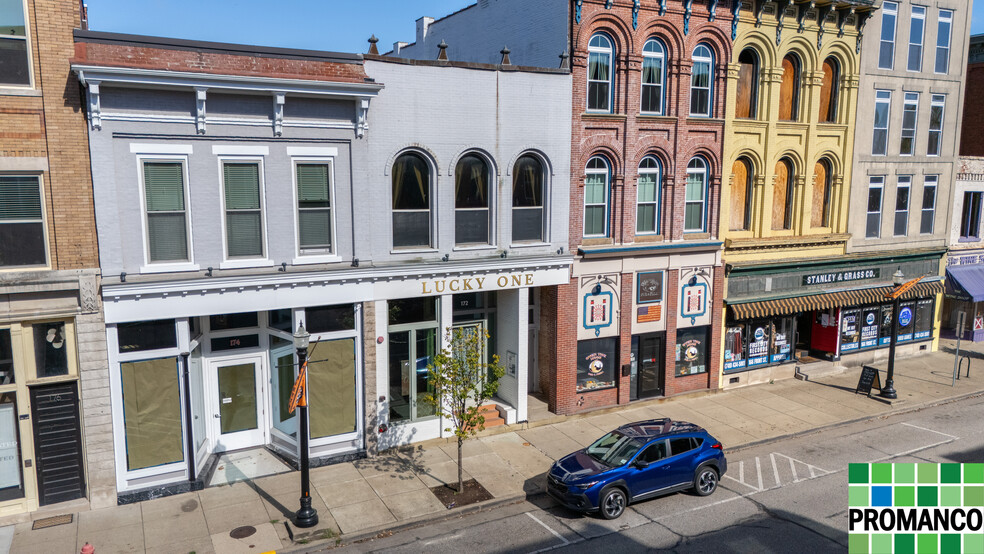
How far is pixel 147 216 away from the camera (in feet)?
50.3

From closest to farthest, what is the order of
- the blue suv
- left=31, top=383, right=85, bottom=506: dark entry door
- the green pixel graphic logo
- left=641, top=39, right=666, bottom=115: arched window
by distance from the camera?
the green pixel graphic logo, left=31, top=383, right=85, bottom=506: dark entry door, the blue suv, left=641, top=39, right=666, bottom=115: arched window

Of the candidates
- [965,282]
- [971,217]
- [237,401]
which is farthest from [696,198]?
[971,217]

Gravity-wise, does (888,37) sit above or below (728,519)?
above

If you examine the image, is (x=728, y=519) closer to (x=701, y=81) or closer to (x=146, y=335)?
(x=146, y=335)

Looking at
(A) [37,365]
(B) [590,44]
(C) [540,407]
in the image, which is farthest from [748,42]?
(A) [37,365]

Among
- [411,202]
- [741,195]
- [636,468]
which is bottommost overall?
[636,468]

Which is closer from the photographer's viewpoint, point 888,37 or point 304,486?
point 304,486

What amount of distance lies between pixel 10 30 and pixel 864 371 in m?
26.3

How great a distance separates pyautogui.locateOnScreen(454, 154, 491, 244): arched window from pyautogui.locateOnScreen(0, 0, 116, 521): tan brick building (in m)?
8.78

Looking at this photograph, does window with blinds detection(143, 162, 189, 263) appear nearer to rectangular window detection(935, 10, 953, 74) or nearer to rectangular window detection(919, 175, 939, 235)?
rectangular window detection(919, 175, 939, 235)

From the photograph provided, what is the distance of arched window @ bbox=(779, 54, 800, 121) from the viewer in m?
24.2

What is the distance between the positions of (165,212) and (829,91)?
74.4 ft

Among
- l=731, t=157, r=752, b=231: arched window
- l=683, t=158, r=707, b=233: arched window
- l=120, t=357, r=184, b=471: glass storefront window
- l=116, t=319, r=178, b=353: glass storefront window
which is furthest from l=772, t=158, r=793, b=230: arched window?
l=120, t=357, r=184, b=471: glass storefront window

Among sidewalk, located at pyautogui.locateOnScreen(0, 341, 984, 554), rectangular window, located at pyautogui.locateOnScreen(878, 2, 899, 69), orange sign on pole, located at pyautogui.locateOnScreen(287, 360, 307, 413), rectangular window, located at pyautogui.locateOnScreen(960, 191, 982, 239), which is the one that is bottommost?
sidewalk, located at pyautogui.locateOnScreen(0, 341, 984, 554)
